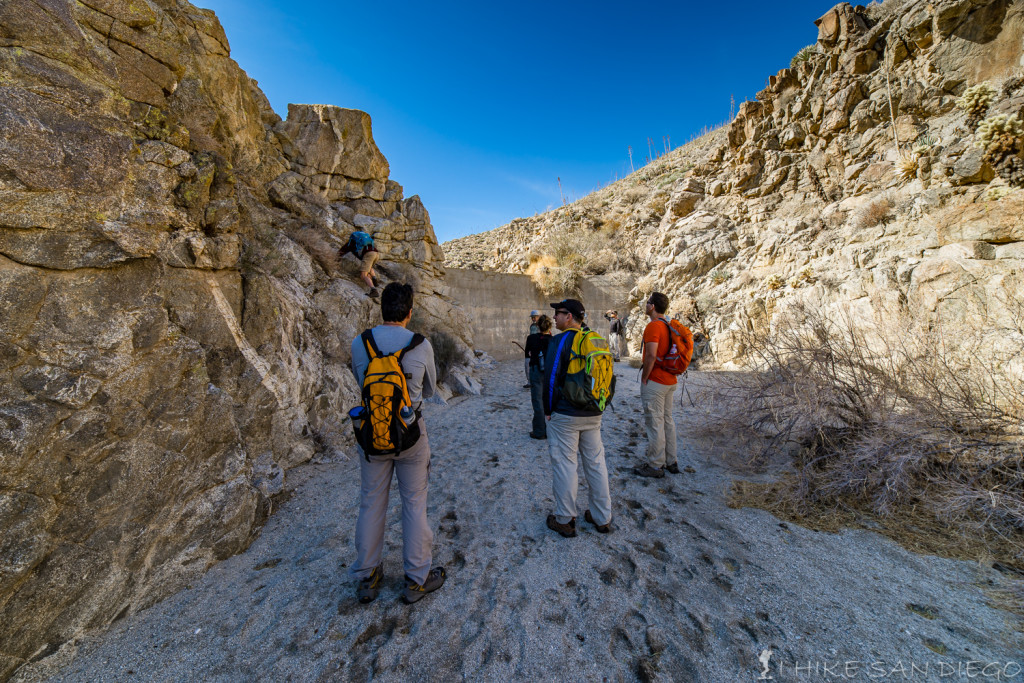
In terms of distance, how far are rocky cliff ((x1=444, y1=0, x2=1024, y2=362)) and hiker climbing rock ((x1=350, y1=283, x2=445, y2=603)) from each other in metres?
6.44

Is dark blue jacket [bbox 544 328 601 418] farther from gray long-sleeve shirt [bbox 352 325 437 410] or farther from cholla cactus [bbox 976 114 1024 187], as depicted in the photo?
cholla cactus [bbox 976 114 1024 187]

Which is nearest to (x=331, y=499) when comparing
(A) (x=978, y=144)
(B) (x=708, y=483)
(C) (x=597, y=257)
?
(B) (x=708, y=483)

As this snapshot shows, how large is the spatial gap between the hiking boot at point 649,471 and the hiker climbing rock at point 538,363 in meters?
1.37

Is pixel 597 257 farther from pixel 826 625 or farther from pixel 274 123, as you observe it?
pixel 826 625

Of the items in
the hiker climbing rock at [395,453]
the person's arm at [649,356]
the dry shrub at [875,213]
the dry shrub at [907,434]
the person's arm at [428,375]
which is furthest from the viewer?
the dry shrub at [875,213]

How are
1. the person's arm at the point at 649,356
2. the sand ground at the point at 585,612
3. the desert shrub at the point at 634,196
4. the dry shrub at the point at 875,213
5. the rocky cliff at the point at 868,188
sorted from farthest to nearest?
the desert shrub at the point at 634,196
the dry shrub at the point at 875,213
the rocky cliff at the point at 868,188
the person's arm at the point at 649,356
the sand ground at the point at 585,612

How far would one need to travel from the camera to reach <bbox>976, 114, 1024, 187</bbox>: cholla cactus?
6.77 m

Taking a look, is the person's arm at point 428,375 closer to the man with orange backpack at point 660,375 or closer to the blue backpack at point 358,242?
the man with orange backpack at point 660,375

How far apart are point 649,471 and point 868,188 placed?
11.6 m

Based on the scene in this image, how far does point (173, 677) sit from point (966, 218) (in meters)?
12.3

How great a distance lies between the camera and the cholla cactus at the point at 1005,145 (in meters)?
6.77

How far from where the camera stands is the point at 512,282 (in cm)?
1372

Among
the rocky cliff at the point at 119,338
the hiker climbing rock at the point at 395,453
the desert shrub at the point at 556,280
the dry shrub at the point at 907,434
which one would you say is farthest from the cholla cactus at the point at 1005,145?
the rocky cliff at the point at 119,338

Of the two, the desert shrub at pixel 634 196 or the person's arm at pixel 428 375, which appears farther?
the desert shrub at pixel 634 196
